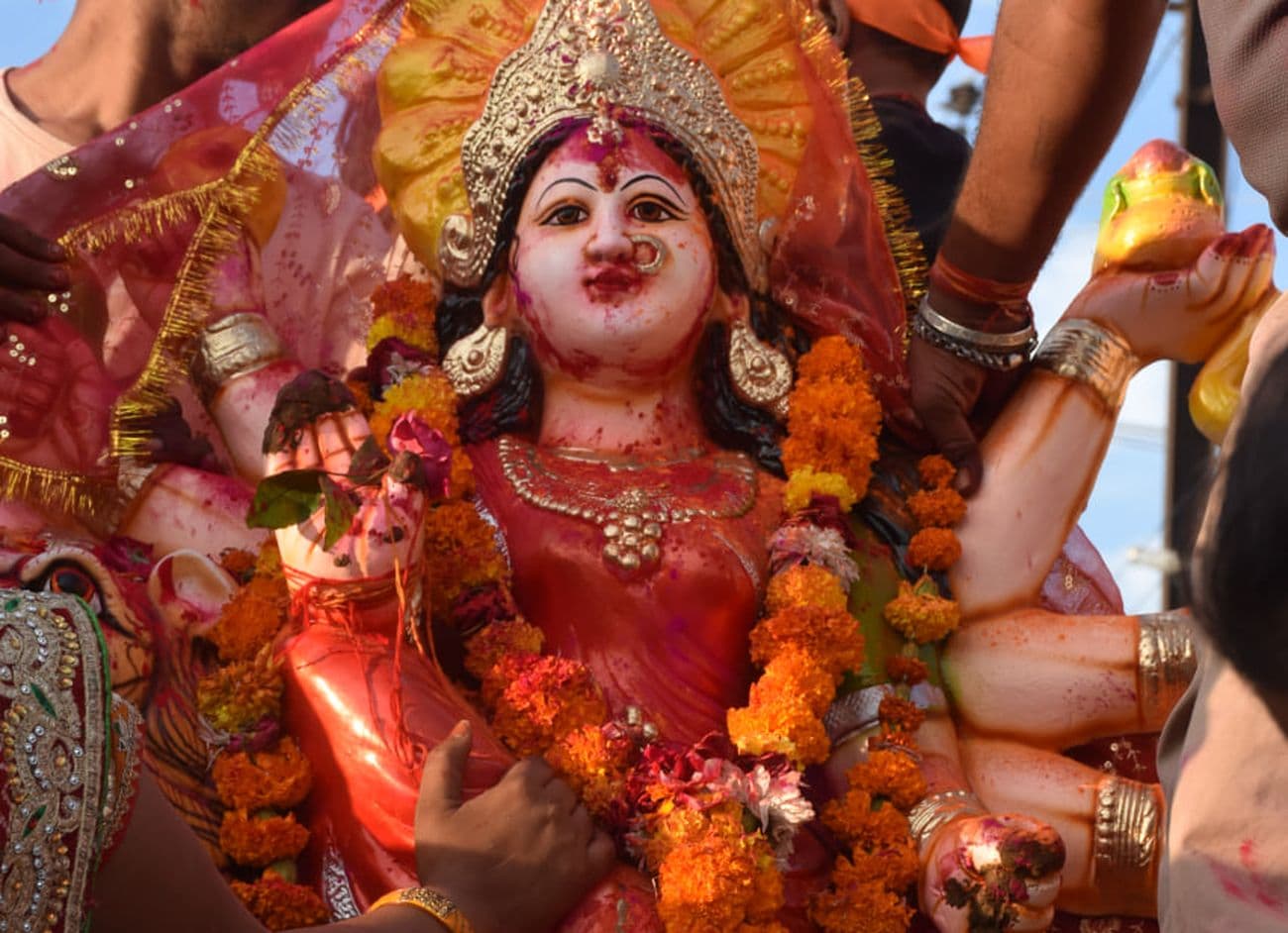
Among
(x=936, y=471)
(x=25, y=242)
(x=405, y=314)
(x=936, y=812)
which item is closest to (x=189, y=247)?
(x=25, y=242)

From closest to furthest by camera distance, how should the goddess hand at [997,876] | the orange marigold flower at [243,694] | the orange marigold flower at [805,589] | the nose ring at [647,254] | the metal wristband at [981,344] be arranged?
the goddess hand at [997,876], the orange marigold flower at [243,694], the orange marigold flower at [805,589], the nose ring at [647,254], the metal wristband at [981,344]

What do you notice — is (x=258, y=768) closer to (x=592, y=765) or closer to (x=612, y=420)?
(x=592, y=765)

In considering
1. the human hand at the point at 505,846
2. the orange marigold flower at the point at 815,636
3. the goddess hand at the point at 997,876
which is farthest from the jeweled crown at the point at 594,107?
the goddess hand at the point at 997,876

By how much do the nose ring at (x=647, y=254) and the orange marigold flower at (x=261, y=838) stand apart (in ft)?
4.41

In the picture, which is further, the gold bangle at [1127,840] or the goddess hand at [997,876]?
the gold bangle at [1127,840]

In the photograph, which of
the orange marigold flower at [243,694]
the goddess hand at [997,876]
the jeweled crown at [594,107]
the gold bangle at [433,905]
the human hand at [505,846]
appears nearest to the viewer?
the gold bangle at [433,905]

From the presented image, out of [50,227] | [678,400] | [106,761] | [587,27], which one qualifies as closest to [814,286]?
[678,400]

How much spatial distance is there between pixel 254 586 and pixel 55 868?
1758 millimetres

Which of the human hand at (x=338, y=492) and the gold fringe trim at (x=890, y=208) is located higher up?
the gold fringe trim at (x=890, y=208)

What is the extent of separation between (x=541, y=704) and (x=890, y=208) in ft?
5.22

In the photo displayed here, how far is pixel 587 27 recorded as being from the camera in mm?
4184

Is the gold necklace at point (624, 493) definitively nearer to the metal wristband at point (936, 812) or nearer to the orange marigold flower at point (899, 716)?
the orange marigold flower at point (899, 716)

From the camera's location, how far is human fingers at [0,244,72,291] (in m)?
3.90

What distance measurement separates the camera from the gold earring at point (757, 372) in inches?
167
